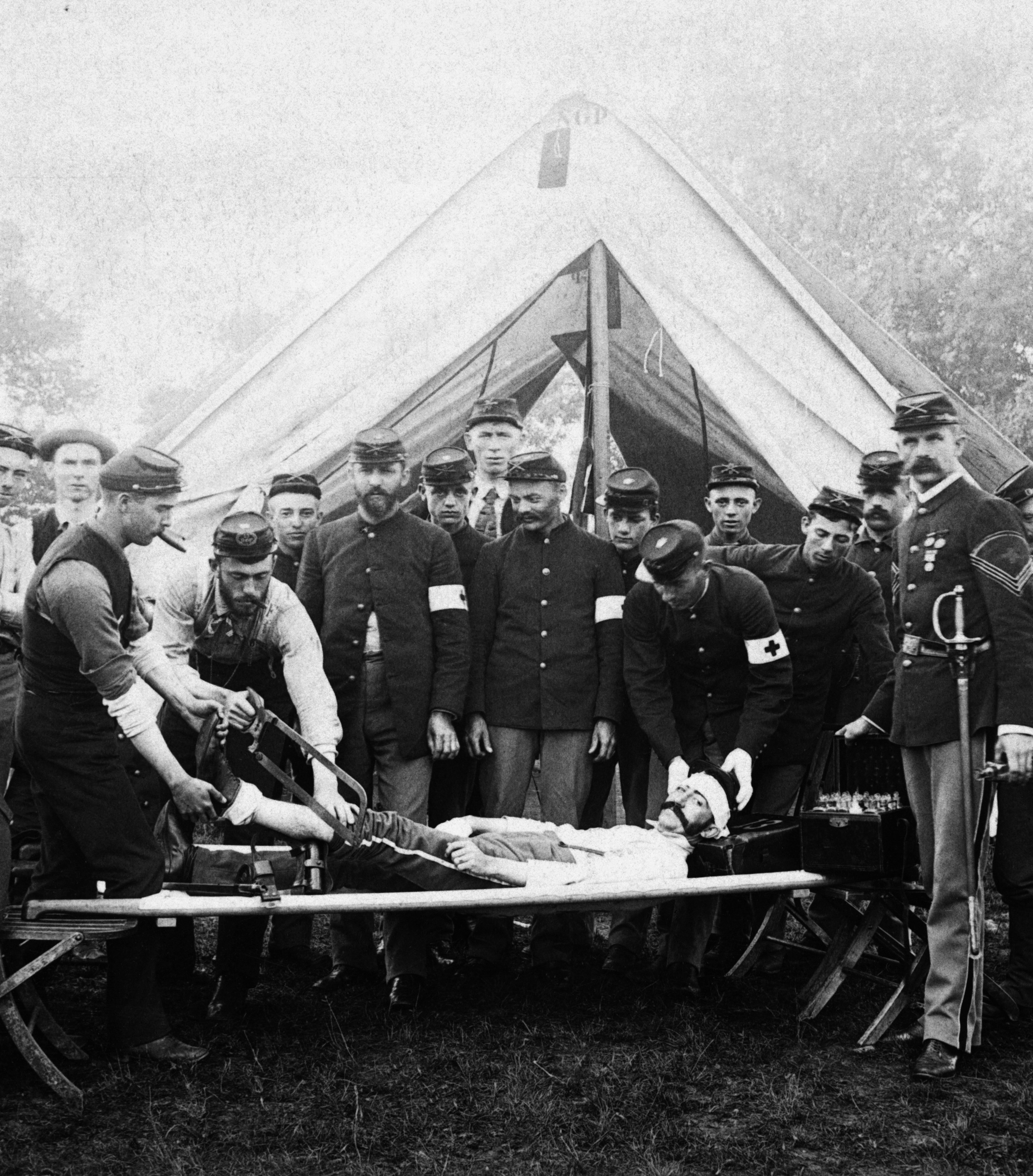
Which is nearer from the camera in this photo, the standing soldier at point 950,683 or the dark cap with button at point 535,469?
the standing soldier at point 950,683

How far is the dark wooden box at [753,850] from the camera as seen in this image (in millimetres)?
3812

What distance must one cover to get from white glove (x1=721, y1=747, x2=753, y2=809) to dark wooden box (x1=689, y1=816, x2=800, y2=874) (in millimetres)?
90

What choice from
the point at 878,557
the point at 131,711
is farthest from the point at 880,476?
the point at 131,711

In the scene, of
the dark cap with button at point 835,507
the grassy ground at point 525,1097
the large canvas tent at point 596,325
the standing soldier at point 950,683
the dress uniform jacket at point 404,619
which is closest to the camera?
the grassy ground at point 525,1097

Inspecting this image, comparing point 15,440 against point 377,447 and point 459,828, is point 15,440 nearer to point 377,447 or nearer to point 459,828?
point 377,447

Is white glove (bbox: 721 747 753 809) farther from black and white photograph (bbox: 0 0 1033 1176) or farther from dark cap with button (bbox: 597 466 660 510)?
dark cap with button (bbox: 597 466 660 510)

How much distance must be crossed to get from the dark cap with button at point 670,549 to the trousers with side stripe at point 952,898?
1023 mm

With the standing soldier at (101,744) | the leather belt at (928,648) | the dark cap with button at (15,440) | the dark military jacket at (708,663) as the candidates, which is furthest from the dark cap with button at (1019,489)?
the dark cap with button at (15,440)

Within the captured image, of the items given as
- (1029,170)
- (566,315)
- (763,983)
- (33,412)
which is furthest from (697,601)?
(1029,170)

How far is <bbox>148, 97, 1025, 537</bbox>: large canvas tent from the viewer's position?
5.95m

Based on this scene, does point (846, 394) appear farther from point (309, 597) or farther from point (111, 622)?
point (111, 622)

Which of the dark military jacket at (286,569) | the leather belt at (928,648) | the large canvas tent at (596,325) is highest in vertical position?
the large canvas tent at (596,325)

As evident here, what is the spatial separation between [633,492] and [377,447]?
1.00 metres

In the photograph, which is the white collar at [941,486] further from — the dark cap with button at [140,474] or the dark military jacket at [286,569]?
the dark military jacket at [286,569]
